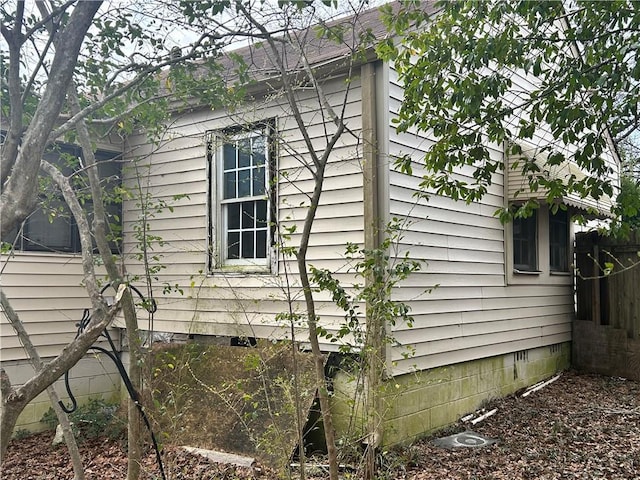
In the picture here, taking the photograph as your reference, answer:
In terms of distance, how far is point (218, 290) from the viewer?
22.5 feet

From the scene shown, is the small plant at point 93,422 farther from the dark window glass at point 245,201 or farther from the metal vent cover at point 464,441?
the metal vent cover at point 464,441

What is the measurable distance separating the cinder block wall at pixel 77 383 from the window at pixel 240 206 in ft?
6.74

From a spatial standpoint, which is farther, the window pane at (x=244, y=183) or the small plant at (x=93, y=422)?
the window pane at (x=244, y=183)

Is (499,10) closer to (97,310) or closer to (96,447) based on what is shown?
(97,310)

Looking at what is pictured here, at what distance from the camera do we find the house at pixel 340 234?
568 centimetres

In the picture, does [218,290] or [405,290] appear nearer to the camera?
[405,290]

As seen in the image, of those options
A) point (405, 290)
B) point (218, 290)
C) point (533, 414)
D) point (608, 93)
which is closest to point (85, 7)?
point (608, 93)

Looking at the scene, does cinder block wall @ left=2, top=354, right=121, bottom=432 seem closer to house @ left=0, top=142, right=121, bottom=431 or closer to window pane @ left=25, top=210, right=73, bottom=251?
house @ left=0, top=142, right=121, bottom=431

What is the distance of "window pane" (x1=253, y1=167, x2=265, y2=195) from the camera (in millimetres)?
6684

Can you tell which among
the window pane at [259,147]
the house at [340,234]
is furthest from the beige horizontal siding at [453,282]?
the window pane at [259,147]

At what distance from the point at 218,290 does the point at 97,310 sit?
377 centimetres

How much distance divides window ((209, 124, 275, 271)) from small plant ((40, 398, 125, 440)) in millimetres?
2209

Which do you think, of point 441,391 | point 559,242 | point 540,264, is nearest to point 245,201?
point 441,391

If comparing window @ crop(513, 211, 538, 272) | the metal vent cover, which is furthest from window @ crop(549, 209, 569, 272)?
the metal vent cover
